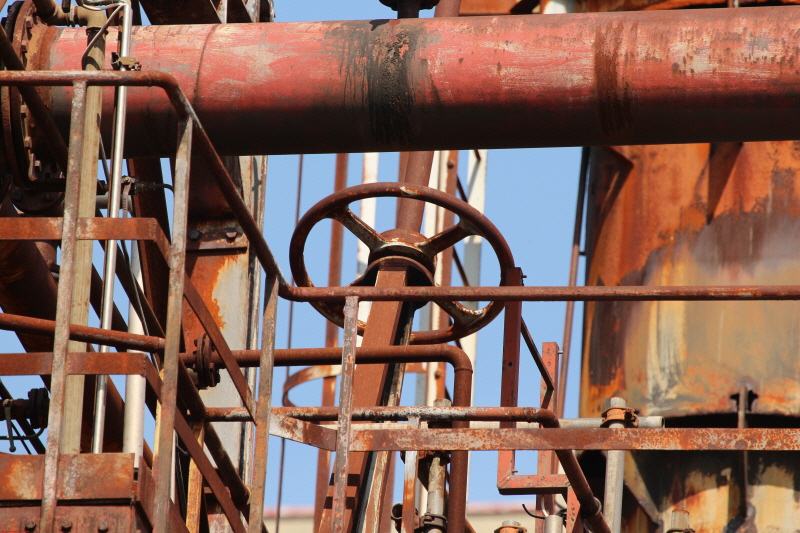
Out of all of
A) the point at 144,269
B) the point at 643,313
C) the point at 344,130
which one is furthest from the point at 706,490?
the point at 344,130

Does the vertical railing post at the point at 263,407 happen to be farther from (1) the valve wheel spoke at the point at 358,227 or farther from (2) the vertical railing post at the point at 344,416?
(1) the valve wheel spoke at the point at 358,227

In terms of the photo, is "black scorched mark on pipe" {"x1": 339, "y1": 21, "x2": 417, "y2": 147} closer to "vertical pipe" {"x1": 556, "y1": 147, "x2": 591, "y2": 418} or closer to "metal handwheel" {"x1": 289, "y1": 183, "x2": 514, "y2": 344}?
"metal handwheel" {"x1": 289, "y1": 183, "x2": 514, "y2": 344}

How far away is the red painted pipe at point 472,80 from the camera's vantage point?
4.59 metres

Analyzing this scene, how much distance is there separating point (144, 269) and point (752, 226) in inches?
167

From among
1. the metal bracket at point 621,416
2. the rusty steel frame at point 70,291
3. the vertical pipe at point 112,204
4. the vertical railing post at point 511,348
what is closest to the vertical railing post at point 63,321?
the rusty steel frame at point 70,291

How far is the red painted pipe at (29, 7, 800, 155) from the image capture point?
459 cm

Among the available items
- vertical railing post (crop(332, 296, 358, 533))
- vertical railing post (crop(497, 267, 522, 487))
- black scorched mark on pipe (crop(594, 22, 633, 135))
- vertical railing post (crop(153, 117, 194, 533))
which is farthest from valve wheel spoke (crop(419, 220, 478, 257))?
vertical railing post (crop(153, 117, 194, 533))

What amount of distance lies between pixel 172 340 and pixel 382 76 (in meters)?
1.85

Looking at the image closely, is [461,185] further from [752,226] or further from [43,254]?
[43,254]

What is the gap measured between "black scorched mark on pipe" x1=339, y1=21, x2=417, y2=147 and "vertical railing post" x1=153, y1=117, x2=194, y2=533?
1386mm

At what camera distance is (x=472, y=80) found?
4.73 meters

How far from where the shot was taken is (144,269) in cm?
652

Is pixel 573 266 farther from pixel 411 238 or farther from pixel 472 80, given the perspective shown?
pixel 472 80

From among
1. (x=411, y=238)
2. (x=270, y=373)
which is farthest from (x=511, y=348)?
(x=270, y=373)
